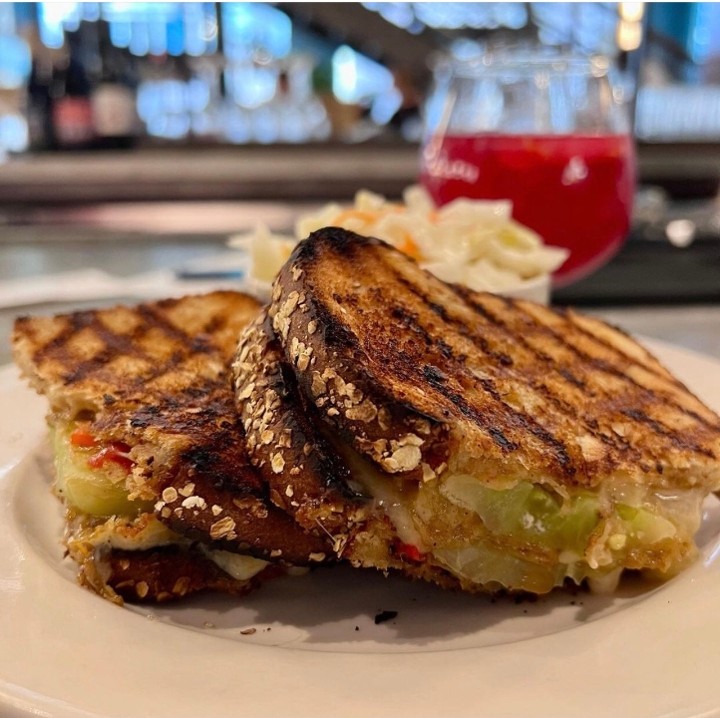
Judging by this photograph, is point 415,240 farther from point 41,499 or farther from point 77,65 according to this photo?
point 77,65

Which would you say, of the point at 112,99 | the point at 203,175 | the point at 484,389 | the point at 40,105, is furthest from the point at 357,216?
the point at 40,105

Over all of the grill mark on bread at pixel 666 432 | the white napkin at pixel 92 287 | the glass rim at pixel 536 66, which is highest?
the glass rim at pixel 536 66

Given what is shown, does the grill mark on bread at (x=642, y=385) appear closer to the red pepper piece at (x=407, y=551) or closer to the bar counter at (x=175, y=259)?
the red pepper piece at (x=407, y=551)

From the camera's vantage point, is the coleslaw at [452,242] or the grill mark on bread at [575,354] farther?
the coleslaw at [452,242]

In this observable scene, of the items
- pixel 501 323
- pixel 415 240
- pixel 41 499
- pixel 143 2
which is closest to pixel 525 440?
pixel 501 323

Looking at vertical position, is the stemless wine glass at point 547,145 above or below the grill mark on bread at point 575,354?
above

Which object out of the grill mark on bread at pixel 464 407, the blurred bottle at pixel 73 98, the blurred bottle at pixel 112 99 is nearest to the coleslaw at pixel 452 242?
the grill mark on bread at pixel 464 407
